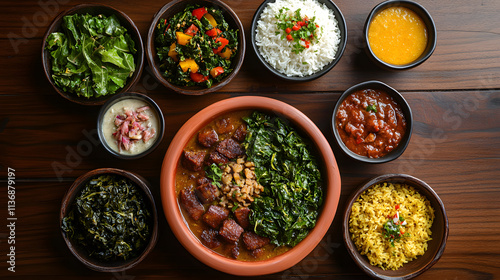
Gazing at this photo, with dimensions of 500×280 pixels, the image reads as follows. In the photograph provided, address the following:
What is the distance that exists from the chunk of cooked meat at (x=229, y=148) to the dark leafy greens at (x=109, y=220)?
79 centimetres

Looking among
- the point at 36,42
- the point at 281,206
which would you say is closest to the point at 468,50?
the point at 281,206

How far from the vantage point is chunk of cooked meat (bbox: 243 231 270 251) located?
3.08 meters

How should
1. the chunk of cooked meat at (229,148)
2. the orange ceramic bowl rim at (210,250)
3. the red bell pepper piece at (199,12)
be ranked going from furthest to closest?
the red bell pepper piece at (199,12), the chunk of cooked meat at (229,148), the orange ceramic bowl rim at (210,250)

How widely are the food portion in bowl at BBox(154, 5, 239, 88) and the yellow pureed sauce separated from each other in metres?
1.23

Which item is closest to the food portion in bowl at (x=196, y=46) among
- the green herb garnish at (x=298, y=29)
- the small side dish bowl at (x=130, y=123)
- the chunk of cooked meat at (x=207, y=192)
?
the small side dish bowl at (x=130, y=123)

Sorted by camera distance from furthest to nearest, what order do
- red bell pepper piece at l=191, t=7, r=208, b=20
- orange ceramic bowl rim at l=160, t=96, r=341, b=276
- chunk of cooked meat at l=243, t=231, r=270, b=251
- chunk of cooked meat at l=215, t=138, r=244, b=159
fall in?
1. red bell pepper piece at l=191, t=7, r=208, b=20
2. chunk of cooked meat at l=215, t=138, r=244, b=159
3. chunk of cooked meat at l=243, t=231, r=270, b=251
4. orange ceramic bowl rim at l=160, t=96, r=341, b=276

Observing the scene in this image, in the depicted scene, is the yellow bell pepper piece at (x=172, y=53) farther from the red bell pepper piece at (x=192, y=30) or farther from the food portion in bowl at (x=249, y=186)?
the food portion in bowl at (x=249, y=186)

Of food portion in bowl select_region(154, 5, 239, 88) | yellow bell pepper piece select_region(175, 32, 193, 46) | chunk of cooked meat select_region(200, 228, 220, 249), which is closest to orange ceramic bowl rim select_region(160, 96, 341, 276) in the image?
chunk of cooked meat select_region(200, 228, 220, 249)

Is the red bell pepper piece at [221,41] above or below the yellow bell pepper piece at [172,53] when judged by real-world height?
above

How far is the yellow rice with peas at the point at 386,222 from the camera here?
3.22 m

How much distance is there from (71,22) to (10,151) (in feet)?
4.15

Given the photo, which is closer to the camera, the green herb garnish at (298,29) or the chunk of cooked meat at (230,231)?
the chunk of cooked meat at (230,231)

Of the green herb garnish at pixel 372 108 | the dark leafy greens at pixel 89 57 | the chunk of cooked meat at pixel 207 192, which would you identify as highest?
the dark leafy greens at pixel 89 57

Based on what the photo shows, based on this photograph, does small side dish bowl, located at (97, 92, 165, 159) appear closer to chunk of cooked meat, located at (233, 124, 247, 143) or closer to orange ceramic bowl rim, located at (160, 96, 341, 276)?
orange ceramic bowl rim, located at (160, 96, 341, 276)
